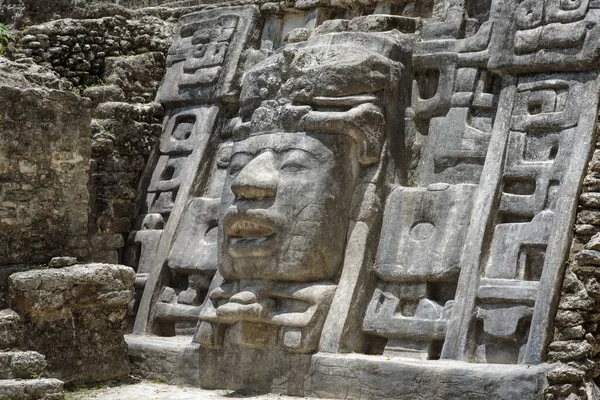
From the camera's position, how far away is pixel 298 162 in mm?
8602

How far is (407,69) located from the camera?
9.11m

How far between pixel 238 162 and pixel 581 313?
319 centimetres

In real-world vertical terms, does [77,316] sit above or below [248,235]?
below

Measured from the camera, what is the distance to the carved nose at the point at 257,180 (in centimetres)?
857

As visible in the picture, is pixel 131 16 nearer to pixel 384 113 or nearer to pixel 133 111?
pixel 133 111

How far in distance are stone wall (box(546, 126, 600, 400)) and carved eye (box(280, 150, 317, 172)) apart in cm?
215

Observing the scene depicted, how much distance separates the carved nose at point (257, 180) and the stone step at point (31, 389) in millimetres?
2050

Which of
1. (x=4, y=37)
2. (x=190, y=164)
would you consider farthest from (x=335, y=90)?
(x=4, y=37)

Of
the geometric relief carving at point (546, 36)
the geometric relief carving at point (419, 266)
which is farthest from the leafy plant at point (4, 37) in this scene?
the geometric relief carving at point (546, 36)

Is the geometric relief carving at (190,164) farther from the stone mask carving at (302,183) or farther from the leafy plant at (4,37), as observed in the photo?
the leafy plant at (4,37)

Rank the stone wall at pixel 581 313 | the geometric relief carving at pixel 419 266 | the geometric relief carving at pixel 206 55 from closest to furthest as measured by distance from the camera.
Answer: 1. the stone wall at pixel 581 313
2. the geometric relief carving at pixel 419 266
3. the geometric relief carving at pixel 206 55

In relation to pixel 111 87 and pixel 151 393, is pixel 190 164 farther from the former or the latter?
pixel 151 393

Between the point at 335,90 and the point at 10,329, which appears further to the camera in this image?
the point at 335,90

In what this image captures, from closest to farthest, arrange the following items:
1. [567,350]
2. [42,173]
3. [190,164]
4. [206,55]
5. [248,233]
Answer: [567,350] < [248,233] < [42,173] < [190,164] < [206,55]
